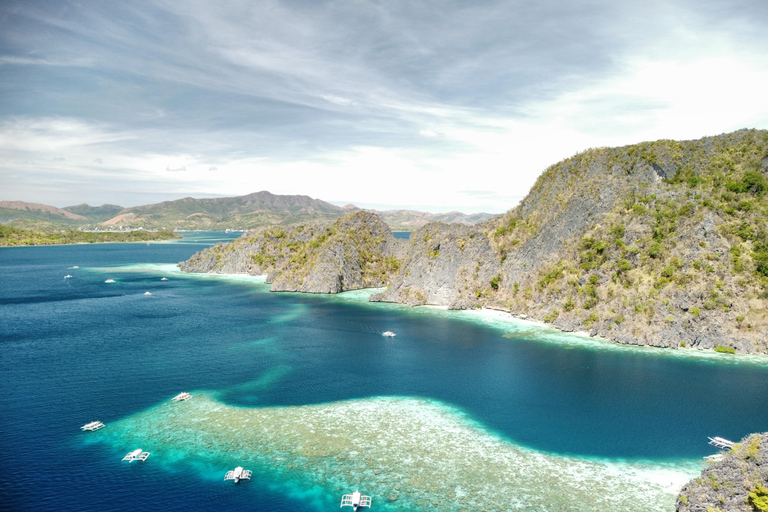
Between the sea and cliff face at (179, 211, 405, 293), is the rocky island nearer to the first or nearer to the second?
cliff face at (179, 211, 405, 293)

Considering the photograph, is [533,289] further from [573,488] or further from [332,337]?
[573,488]

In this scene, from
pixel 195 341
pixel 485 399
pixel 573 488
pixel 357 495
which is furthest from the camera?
pixel 195 341

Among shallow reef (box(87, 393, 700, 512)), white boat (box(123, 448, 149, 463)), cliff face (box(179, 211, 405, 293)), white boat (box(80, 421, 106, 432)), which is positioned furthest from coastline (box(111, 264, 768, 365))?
white boat (box(80, 421, 106, 432))

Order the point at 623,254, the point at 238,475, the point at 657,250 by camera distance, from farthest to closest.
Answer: the point at 623,254 < the point at 657,250 < the point at 238,475

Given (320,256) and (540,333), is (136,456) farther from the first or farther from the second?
(320,256)

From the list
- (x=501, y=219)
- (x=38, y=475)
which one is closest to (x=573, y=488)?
(x=38, y=475)

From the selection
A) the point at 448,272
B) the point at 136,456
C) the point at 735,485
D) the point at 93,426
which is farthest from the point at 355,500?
the point at 448,272

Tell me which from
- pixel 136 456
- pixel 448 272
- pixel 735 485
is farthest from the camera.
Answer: pixel 448 272
